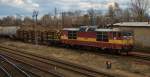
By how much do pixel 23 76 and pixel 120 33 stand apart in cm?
1382

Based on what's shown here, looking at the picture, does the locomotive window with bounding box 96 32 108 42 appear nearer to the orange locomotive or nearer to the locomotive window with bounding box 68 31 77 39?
the orange locomotive

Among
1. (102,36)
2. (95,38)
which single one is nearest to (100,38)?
(102,36)

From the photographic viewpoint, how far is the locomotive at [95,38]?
31344 millimetres

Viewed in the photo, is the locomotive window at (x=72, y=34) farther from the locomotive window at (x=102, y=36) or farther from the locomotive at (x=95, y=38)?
the locomotive window at (x=102, y=36)

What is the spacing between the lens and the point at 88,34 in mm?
35312

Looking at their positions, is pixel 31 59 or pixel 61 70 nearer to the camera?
pixel 61 70

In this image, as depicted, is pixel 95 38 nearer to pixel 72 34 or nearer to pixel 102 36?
pixel 102 36

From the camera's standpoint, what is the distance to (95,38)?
34.2 m

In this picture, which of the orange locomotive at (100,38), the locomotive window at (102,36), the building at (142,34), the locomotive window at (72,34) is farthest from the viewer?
the locomotive window at (72,34)

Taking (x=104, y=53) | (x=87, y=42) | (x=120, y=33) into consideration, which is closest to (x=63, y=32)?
(x=87, y=42)

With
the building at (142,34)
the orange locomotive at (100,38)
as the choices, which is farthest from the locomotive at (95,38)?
the building at (142,34)

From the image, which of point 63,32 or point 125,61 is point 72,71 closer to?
point 125,61

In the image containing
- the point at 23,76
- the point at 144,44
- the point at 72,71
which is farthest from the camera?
the point at 144,44

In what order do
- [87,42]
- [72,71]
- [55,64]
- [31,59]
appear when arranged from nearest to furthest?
[72,71] < [55,64] < [31,59] < [87,42]
